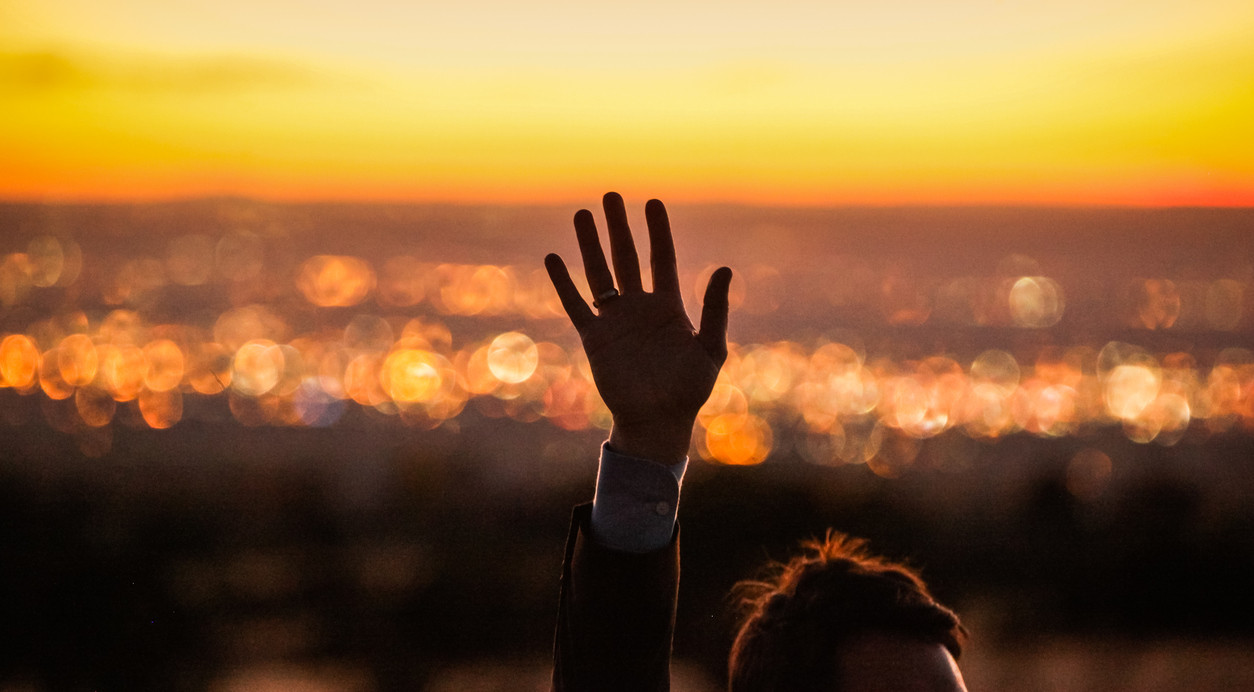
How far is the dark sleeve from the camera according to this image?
2.38m

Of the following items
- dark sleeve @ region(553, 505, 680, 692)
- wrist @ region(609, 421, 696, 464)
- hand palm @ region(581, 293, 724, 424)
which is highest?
hand palm @ region(581, 293, 724, 424)

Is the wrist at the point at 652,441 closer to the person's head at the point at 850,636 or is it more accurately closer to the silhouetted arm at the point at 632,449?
the silhouetted arm at the point at 632,449

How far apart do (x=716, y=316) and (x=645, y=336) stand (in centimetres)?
19

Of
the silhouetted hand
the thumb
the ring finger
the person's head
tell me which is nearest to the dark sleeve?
the person's head

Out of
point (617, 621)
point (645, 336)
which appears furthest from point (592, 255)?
point (617, 621)

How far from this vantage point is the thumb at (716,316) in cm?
283

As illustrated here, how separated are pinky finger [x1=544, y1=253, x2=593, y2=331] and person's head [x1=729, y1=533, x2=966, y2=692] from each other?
777mm

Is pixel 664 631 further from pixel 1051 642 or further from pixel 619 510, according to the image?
pixel 1051 642

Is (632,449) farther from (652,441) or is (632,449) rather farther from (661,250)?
(661,250)

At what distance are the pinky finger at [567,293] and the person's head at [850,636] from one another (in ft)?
2.55

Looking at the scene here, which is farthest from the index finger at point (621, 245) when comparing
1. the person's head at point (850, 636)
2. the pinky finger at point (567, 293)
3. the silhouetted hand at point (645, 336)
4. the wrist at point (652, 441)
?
the person's head at point (850, 636)

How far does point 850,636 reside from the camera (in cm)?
229

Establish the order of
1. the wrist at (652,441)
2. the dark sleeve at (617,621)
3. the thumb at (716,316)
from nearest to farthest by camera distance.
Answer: the dark sleeve at (617,621)
the wrist at (652,441)
the thumb at (716,316)

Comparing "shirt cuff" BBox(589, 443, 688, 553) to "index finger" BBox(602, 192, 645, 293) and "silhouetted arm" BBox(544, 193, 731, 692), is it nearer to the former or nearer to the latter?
"silhouetted arm" BBox(544, 193, 731, 692)
